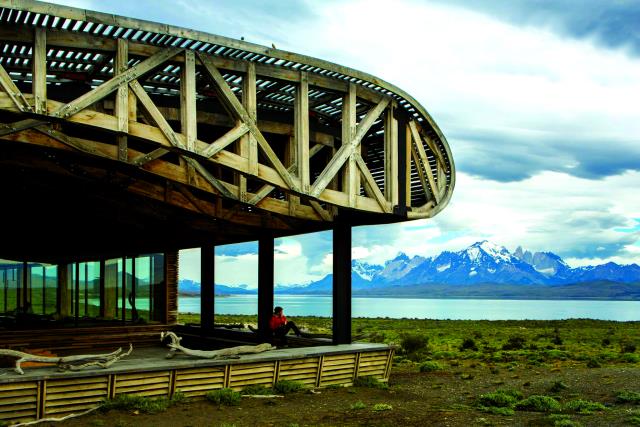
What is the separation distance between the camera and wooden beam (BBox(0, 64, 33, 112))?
420 inches

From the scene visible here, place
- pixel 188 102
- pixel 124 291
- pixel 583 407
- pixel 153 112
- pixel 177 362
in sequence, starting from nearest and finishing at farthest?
pixel 153 112 → pixel 188 102 → pixel 177 362 → pixel 583 407 → pixel 124 291

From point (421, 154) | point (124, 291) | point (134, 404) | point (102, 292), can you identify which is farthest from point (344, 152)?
point (102, 292)

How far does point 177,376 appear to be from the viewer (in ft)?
44.5

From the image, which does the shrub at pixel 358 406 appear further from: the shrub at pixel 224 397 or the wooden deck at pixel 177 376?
the shrub at pixel 224 397

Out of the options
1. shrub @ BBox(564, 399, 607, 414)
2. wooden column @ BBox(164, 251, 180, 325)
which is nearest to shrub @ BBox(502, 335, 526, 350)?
wooden column @ BBox(164, 251, 180, 325)

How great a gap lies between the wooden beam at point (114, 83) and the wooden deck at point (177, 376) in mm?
4521

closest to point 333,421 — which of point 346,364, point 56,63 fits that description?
point 346,364

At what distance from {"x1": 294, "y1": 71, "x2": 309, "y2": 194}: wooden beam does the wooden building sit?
3 cm

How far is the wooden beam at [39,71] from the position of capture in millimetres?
10945

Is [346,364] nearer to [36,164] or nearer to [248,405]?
[248,405]

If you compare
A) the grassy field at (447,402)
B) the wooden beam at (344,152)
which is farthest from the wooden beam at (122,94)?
the grassy field at (447,402)

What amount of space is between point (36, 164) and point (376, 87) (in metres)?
7.48

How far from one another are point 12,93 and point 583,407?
39.3 feet

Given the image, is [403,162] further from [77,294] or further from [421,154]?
[77,294]
